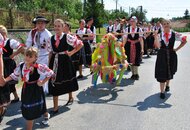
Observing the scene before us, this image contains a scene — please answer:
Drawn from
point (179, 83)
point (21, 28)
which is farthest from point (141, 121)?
point (21, 28)

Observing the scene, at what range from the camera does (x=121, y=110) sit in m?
6.60

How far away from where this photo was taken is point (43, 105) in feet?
17.0

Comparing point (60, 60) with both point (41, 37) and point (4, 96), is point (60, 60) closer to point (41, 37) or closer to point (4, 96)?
point (41, 37)

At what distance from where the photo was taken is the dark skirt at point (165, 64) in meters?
7.68

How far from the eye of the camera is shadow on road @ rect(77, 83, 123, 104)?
7.42m

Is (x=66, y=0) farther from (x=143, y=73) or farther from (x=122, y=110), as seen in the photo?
(x=122, y=110)

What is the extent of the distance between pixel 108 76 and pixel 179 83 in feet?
8.07

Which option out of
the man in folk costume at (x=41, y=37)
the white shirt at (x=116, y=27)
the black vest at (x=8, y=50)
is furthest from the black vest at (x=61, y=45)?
the white shirt at (x=116, y=27)

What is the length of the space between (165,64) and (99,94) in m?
1.72

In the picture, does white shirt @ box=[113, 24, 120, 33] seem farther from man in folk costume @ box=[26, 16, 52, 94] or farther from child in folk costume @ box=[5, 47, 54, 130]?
child in folk costume @ box=[5, 47, 54, 130]

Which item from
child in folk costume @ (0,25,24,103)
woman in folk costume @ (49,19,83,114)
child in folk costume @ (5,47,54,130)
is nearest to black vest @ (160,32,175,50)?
woman in folk costume @ (49,19,83,114)

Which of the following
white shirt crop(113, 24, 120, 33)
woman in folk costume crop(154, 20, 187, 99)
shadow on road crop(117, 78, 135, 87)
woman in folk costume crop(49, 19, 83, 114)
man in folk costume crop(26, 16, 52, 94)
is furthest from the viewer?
white shirt crop(113, 24, 120, 33)

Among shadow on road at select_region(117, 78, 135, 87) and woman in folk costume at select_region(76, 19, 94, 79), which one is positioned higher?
woman in folk costume at select_region(76, 19, 94, 79)

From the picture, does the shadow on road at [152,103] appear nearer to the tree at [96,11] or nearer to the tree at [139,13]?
the tree at [96,11]
